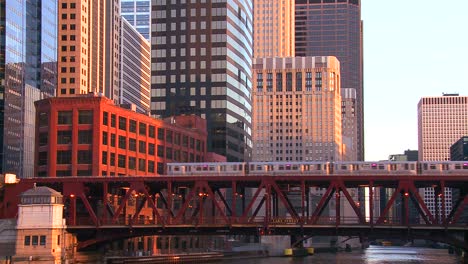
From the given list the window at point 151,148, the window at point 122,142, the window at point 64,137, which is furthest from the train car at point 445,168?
the window at point 151,148

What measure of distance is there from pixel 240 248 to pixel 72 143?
188 ft

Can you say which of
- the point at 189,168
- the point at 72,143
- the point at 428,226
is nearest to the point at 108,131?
the point at 72,143

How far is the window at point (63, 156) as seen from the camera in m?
157

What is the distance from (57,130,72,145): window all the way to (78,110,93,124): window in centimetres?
312

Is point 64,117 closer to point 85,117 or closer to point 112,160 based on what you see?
point 85,117

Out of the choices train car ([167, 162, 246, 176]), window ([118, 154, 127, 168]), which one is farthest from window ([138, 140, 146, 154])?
train car ([167, 162, 246, 176])

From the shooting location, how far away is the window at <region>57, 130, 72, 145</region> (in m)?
157

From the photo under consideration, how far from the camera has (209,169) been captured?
467 ft

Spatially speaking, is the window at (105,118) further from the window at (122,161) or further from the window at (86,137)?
the window at (122,161)

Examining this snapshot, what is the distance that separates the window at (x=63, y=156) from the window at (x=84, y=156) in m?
2.03

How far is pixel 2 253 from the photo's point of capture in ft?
366

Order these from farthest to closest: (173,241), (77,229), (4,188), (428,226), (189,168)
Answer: (173,241) < (189,168) < (4,188) < (77,229) < (428,226)

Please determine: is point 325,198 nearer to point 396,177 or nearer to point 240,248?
point 396,177

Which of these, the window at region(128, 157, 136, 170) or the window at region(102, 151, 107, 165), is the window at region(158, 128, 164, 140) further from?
the window at region(102, 151, 107, 165)
